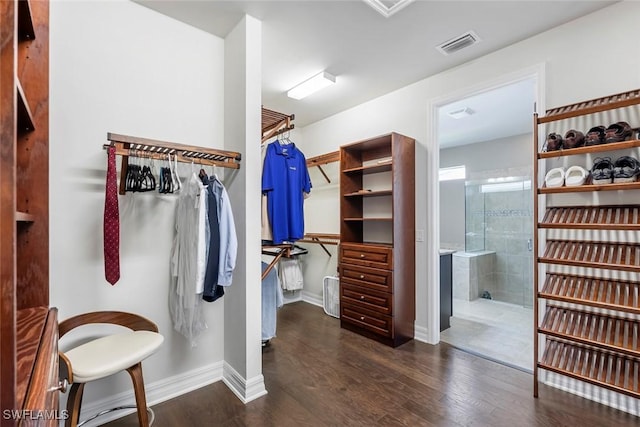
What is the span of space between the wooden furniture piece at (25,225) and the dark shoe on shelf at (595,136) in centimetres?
273

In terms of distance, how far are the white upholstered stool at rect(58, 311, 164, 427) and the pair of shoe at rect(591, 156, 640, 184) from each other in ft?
9.39

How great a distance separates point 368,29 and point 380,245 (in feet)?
6.58

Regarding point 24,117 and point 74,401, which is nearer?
point 24,117

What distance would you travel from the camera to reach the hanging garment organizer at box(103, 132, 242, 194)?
172 centimetres

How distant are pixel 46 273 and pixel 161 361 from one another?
122 cm

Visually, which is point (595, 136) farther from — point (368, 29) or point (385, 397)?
point (385, 397)

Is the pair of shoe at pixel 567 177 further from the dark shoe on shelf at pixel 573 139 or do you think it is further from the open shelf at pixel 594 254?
the open shelf at pixel 594 254

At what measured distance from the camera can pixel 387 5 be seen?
2070mm

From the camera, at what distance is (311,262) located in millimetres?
4551

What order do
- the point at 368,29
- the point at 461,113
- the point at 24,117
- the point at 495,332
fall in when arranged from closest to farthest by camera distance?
the point at 24,117 → the point at 368,29 → the point at 495,332 → the point at 461,113

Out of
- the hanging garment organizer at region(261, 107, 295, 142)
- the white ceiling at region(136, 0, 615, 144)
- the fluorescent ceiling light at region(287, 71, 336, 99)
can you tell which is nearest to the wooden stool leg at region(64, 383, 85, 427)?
the hanging garment organizer at region(261, 107, 295, 142)

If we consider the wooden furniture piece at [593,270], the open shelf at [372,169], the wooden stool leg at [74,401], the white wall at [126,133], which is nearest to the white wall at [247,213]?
the white wall at [126,133]

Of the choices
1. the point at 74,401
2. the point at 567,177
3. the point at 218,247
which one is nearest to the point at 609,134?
the point at 567,177

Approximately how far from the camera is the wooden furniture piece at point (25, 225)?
19.1 inches
